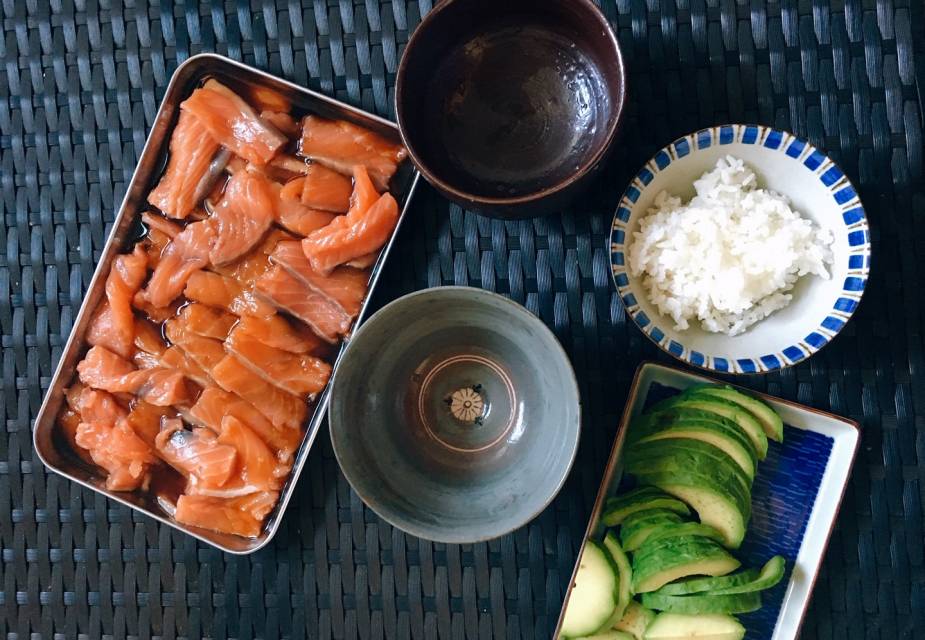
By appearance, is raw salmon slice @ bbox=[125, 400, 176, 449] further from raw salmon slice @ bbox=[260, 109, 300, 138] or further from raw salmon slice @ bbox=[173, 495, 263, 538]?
raw salmon slice @ bbox=[260, 109, 300, 138]

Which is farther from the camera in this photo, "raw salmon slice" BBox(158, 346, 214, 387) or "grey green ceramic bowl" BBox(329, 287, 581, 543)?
"raw salmon slice" BBox(158, 346, 214, 387)

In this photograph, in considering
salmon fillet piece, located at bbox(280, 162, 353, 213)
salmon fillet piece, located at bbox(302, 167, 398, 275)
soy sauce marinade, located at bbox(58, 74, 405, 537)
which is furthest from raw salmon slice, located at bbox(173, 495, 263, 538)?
salmon fillet piece, located at bbox(280, 162, 353, 213)

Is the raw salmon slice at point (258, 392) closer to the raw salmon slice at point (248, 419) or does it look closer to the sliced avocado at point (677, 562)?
the raw salmon slice at point (248, 419)

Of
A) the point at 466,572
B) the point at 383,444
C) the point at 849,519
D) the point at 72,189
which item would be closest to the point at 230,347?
the point at 383,444

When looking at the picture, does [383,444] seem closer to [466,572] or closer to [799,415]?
[466,572]

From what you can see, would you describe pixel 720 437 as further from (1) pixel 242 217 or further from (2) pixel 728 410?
(1) pixel 242 217
